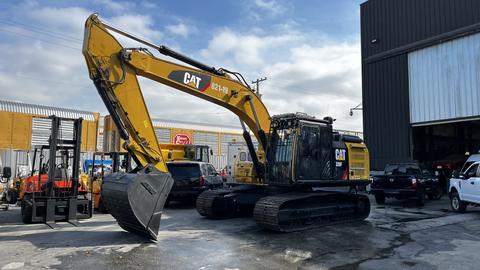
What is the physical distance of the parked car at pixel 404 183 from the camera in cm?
1642

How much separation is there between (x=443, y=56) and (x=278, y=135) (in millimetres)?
13502

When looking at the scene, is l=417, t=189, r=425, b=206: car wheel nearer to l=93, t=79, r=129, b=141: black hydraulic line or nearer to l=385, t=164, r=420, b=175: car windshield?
l=385, t=164, r=420, b=175: car windshield

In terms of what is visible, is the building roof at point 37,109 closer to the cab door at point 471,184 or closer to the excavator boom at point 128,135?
the excavator boom at point 128,135

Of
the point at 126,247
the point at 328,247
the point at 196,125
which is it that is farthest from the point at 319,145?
the point at 196,125

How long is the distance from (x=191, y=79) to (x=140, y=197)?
134 inches

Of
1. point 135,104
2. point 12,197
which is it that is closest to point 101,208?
point 12,197

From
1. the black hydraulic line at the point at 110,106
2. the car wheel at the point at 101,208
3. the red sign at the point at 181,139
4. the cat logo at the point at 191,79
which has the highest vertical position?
the red sign at the point at 181,139

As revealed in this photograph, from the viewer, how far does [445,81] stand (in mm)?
20656

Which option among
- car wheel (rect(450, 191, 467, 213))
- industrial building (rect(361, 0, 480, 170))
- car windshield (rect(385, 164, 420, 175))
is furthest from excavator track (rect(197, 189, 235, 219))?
industrial building (rect(361, 0, 480, 170))

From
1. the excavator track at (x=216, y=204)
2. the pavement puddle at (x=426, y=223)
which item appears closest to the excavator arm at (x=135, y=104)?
the excavator track at (x=216, y=204)

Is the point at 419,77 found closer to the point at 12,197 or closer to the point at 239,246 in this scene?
the point at 239,246

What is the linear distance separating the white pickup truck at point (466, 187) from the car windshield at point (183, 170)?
9.13 m

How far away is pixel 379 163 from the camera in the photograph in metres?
24.1

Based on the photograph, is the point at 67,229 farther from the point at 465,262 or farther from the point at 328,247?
the point at 465,262
